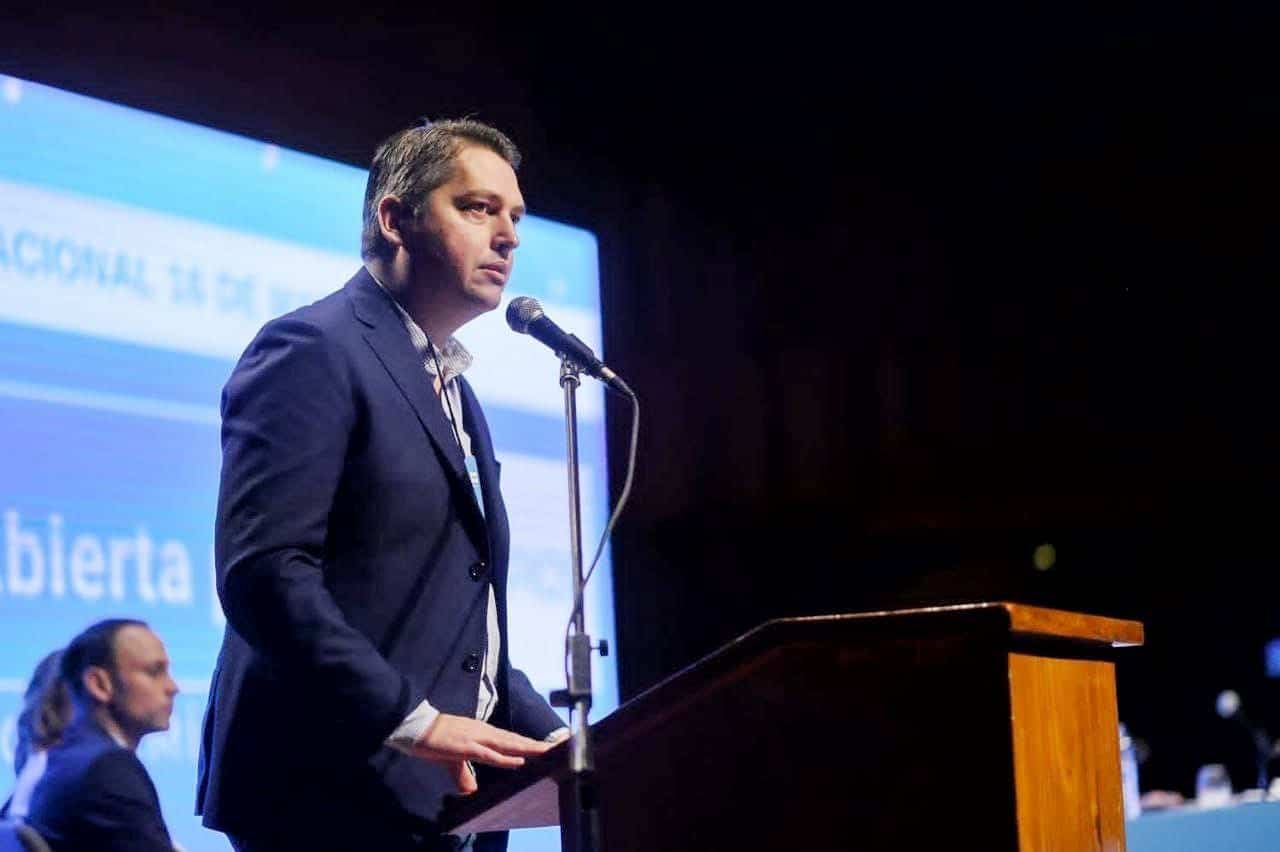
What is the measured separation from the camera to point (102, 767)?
3.42m

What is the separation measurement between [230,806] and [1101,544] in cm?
540

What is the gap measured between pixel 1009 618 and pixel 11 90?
8.69 ft

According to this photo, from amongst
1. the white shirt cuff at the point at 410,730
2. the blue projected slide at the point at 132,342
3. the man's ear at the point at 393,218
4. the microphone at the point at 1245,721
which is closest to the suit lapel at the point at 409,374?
the man's ear at the point at 393,218

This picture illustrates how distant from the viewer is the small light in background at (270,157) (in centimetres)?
394

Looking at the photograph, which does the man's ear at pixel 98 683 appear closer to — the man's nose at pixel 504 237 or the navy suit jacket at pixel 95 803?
the navy suit jacket at pixel 95 803

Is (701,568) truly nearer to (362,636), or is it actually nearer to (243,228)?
(243,228)

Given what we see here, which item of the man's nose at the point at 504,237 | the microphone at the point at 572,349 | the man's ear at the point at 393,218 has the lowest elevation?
the microphone at the point at 572,349

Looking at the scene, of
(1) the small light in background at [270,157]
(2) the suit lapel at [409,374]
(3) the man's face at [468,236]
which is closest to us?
(2) the suit lapel at [409,374]

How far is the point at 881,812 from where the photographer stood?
167 cm

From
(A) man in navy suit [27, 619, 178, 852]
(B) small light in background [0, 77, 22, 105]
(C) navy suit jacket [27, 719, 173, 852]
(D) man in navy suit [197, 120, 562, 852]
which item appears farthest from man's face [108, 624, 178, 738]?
(D) man in navy suit [197, 120, 562, 852]

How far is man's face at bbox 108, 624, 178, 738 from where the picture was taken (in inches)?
135

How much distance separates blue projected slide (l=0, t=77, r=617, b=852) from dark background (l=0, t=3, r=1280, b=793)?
80.1 inches

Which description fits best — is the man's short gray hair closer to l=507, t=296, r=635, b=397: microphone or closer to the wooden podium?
l=507, t=296, r=635, b=397: microphone

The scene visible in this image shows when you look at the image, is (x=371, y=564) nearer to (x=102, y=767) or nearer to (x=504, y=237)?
(x=504, y=237)
